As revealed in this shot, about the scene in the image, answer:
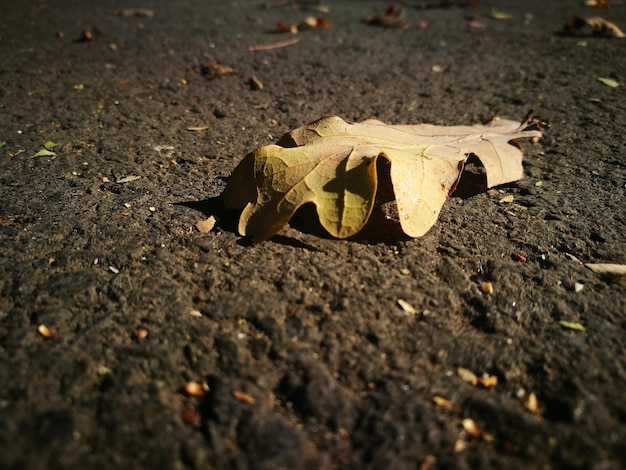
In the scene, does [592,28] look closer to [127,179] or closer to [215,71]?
[215,71]

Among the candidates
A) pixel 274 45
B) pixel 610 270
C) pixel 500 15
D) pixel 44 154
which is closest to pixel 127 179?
pixel 44 154

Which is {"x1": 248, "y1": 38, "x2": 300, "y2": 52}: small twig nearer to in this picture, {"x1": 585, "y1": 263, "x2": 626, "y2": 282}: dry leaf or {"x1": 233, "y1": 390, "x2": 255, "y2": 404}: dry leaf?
{"x1": 585, "y1": 263, "x2": 626, "y2": 282}: dry leaf

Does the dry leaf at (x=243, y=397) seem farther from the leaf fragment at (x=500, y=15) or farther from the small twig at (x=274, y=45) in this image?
the leaf fragment at (x=500, y=15)

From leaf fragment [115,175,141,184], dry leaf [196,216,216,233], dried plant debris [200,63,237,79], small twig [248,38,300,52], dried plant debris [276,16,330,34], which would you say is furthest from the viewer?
dried plant debris [276,16,330,34]

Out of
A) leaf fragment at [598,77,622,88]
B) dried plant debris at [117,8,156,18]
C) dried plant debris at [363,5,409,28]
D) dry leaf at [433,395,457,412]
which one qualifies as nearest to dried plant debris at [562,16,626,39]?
leaf fragment at [598,77,622,88]

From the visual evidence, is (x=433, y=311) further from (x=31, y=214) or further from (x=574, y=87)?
(x=574, y=87)

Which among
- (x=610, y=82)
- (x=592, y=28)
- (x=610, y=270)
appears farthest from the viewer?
(x=592, y=28)

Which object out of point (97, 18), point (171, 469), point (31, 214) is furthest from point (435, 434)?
point (97, 18)
